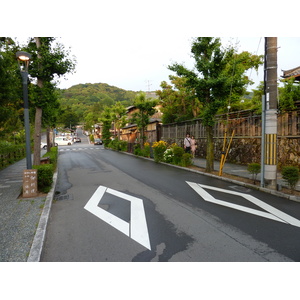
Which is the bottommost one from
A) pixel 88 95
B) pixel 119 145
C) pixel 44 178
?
pixel 44 178

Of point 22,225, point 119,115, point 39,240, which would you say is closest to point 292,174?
point 39,240

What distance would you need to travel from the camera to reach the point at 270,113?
7.03 meters

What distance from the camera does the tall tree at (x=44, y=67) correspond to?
25.7 feet

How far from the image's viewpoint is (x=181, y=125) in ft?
63.0

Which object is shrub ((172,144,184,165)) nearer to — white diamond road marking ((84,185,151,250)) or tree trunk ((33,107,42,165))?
white diamond road marking ((84,185,151,250))

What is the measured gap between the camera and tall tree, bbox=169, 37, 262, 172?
30.7 ft

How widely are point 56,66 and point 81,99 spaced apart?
368 feet

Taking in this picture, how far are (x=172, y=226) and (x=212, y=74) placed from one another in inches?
311

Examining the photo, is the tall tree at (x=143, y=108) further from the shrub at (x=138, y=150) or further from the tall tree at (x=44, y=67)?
the tall tree at (x=44, y=67)

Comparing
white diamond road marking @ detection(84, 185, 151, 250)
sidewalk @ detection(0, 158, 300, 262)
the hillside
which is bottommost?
white diamond road marking @ detection(84, 185, 151, 250)

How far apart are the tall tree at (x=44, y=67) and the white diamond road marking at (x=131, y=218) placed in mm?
4383

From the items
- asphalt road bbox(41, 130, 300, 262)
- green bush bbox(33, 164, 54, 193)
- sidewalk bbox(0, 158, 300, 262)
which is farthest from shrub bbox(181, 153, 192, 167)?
green bush bbox(33, 164, 54, 193)

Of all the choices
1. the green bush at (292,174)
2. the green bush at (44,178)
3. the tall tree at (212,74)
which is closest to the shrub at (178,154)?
the tall tree at (212,74)

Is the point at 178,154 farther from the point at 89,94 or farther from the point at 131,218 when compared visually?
the point at 89,94
